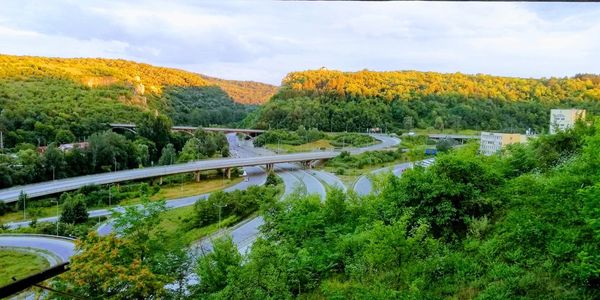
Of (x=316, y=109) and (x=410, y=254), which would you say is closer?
(x=410, y=254)

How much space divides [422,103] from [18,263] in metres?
34.0

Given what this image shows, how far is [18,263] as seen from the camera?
846 centimetres

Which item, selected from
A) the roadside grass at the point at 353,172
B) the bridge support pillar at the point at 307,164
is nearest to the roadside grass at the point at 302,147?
the bridge support pillar at the point at 307,164

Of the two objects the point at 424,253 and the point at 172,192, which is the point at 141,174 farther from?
the point at 424,253

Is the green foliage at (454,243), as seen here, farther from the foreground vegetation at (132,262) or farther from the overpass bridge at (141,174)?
the overpass bridge at (141,174)

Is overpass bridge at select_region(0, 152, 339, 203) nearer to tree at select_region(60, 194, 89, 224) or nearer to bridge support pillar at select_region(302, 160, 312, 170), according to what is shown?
bridge support pillar at select_region(302, 160, 312, 170)

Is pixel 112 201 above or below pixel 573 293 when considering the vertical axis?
below

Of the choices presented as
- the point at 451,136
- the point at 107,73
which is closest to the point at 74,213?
the point at 451,136

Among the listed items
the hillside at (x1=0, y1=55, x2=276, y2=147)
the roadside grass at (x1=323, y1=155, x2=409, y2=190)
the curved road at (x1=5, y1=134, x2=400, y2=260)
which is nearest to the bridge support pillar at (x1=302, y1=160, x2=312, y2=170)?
the curved road at (x1=5, y1=134, x2=400, y2=260)

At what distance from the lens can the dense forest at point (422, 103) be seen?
33.7m

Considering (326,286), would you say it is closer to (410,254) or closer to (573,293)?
(410,254)

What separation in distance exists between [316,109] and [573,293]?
109 feet

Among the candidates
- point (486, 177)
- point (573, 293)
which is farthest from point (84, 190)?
point (573, 293)

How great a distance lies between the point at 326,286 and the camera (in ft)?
12.0
